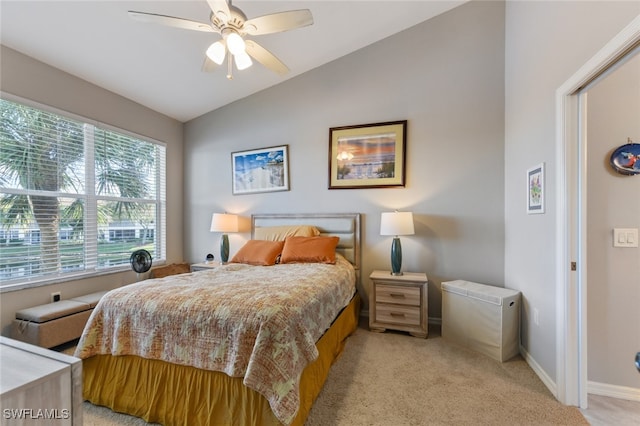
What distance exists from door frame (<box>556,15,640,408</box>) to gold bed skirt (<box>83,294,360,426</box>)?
1.62 metres

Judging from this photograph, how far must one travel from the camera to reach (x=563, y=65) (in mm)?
1820

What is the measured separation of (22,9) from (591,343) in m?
4.97

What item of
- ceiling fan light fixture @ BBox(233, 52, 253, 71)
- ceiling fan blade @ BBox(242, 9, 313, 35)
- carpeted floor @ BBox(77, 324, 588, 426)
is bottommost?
carpeted floor @ BBox(77, 324, 588, 426)

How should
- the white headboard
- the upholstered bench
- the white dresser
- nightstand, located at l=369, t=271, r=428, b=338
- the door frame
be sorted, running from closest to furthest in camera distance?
the white dresser
the door frame
the upholstered bench
nightstand, located at l=369, t=271, r=428, b=338
the white headboard

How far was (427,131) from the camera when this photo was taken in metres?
3.20

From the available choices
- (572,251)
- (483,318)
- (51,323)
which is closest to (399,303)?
(483,318)

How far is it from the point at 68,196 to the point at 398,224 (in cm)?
358

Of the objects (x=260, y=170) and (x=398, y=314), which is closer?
(x=398, y=314)

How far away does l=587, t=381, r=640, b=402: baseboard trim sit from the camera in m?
1.82

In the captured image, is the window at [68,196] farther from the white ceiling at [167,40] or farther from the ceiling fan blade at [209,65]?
the ceiling fan blade at [209,65]

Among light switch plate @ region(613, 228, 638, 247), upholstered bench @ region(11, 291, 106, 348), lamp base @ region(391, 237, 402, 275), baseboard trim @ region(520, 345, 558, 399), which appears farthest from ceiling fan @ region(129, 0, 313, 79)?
baseboard trim @ region(520, 345, 558, 399)

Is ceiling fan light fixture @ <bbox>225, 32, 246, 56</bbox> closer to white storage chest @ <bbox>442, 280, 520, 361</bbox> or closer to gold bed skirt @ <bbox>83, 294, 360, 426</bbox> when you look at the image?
gold bed skirt @ <bbox>83, 294, 360, 426</bbox>

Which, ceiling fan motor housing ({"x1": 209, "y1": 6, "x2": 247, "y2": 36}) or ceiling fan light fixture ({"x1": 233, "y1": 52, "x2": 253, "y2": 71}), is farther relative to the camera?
ceiling fan light fixture ({"x1": 233, "y1": 52, "x2": 253, "y2": 71})

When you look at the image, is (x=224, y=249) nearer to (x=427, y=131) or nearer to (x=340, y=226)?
(x=340, y=226)
